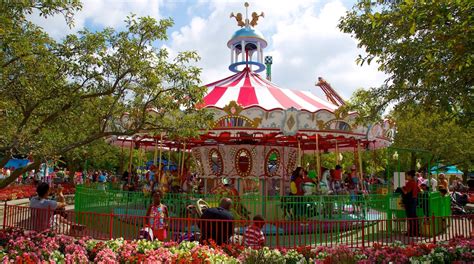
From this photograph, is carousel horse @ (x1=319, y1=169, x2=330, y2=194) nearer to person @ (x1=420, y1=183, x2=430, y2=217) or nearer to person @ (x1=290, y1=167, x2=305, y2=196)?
person @ (x1=290, y1=167, x2=305, y2=196)

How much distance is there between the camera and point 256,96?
10.9 m

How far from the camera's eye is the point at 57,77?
6.42 meters

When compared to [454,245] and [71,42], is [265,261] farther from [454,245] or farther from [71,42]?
[71,42]

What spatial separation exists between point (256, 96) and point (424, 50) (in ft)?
18.2

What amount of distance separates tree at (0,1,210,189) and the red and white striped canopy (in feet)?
6.84

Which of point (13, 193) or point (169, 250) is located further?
point (13, 193)

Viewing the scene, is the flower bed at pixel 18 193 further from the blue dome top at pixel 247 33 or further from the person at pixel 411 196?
the person at pixel 411 196

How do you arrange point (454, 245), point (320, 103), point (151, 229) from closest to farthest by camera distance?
1. point (454, 245)
2. point (151, 229)
3. point (320, 103)

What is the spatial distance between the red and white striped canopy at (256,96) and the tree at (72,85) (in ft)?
6.84

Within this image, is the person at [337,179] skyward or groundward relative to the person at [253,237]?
skyward

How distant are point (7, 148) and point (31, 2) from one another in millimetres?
1938

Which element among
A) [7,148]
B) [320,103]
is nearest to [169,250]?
[7,148]

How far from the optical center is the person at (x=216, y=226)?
627cm

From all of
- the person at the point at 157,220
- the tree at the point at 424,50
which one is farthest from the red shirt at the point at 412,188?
the person at the point at 157,220
